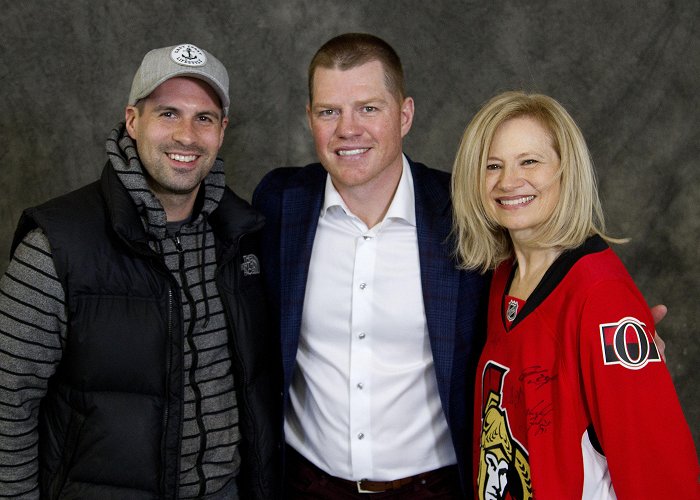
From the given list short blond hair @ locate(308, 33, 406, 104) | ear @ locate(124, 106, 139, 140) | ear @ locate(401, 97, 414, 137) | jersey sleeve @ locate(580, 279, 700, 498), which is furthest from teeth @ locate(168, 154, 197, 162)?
jersey sleeve @ locate(580, 279, 700, 498)

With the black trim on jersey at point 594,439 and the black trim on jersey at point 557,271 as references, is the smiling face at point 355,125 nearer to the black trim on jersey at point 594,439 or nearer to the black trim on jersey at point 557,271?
the black trim on jersey at point 557,271

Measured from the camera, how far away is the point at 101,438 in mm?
1999

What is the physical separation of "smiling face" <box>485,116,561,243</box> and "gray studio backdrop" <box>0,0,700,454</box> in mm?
1246

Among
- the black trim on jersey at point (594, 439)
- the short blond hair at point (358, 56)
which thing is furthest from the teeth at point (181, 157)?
the black trim on jersey at point (594, 439)

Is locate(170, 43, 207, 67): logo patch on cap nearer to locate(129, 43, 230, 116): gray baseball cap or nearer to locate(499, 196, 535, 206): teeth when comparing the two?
locate(129, 43, 230, 116): gray baseball cap

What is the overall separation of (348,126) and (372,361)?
2.33 feet

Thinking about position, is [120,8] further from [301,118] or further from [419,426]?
[419,426]

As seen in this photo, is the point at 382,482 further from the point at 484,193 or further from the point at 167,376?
the point at 484,193

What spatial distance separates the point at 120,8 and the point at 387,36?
1.10 m

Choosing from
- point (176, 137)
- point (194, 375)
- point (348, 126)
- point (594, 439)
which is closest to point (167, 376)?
point (194, 375)

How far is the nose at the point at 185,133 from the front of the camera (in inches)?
85.3

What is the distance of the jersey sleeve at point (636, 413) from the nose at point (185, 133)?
1208 mm

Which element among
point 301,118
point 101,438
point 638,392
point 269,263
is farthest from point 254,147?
point 638,392

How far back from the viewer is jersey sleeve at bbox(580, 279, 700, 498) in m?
1.65
